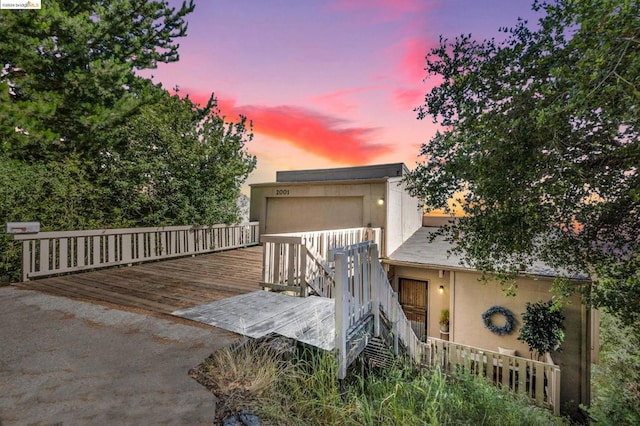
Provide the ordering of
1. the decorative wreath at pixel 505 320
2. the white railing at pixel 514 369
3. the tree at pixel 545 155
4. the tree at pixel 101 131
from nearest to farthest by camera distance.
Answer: the tree at pixel 545 155
the tree at pixel 101 131
the white railing at pixel 514 369
the decorative wreath at pixel 505 320

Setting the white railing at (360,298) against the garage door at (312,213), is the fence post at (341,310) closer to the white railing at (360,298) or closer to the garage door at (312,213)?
the white railing at (360,298)

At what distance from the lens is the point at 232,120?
9.38 metres

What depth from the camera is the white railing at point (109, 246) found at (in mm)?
4895

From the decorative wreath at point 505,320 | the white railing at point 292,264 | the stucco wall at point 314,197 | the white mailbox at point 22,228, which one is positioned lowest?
the decorative wreath at point 505,320

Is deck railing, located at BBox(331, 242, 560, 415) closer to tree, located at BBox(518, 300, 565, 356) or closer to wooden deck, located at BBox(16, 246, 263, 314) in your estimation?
tree, located at BBox(518, 300, 565, 356)

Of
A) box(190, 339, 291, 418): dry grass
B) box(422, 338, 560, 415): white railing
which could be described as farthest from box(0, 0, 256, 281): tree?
box(422, 338, 560, 415): white railing

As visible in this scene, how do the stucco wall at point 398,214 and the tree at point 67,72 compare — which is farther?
the stucco wall at point 398,214

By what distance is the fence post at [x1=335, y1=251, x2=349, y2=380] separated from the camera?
2.53m

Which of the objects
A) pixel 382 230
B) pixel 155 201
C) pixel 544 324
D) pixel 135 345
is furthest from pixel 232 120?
pixel 544 324

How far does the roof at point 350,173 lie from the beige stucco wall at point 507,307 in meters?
3.94

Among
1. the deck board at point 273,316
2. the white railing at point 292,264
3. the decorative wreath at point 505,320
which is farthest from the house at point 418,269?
the deck board at point 273,316

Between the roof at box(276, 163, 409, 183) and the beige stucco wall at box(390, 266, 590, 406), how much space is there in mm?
3940

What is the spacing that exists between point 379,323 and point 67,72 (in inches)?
316

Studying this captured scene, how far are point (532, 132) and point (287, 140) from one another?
9717 mm
